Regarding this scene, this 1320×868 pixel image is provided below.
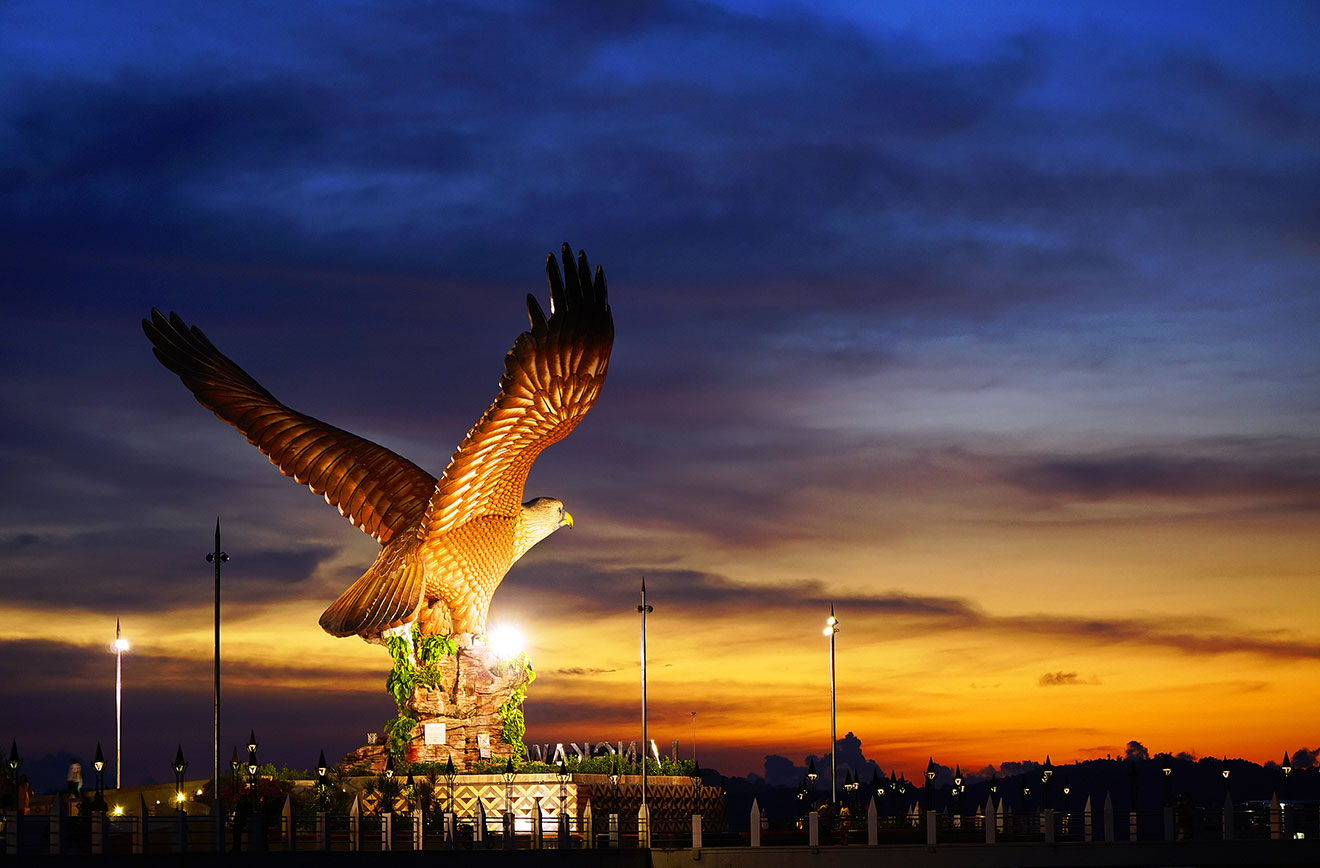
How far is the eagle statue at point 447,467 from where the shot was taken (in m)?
47.7

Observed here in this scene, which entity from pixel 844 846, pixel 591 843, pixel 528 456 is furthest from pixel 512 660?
pixel 844 846

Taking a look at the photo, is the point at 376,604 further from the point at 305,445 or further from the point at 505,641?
the point at 305,445

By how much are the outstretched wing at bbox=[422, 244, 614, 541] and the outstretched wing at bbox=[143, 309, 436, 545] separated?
3373 millimetres

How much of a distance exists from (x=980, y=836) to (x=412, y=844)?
15261mm

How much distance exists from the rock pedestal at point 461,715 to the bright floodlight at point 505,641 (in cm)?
31

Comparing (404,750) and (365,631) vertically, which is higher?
(365,631)

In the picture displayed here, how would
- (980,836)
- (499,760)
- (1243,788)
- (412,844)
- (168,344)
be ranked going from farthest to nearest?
(1243,788)
(168,344)
(499,760)
(980,836)
(412,844)

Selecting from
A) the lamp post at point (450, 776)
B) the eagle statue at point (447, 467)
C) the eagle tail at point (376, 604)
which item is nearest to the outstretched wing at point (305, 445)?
the eagle statue at point (447, 467)

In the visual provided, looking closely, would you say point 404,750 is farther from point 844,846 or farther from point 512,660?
point 844,846

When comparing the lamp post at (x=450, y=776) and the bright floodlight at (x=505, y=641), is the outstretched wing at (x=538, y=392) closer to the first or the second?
the bright floodlight at (x=505, y=641)

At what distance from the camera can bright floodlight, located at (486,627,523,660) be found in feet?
173

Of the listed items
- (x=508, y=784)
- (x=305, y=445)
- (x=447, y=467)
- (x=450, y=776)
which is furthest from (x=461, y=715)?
(x=305, y=445)

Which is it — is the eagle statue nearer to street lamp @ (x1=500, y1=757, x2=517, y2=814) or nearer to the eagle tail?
the eagle tail

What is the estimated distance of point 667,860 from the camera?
143ft
